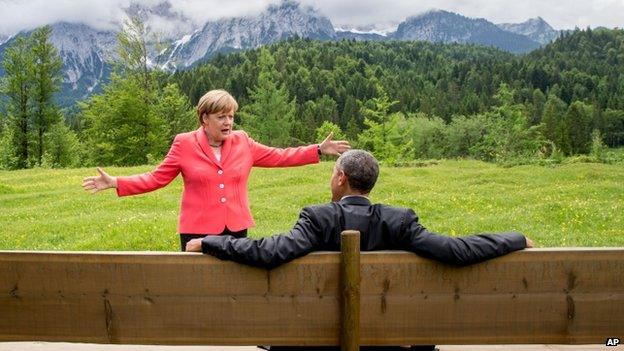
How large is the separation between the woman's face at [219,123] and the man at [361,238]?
1.58 m

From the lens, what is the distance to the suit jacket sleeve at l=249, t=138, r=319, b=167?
587 centimetres

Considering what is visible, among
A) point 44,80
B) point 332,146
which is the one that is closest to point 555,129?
point 44,80

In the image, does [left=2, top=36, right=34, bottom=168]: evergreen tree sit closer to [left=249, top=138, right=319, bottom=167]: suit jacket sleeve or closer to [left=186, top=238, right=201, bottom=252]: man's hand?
[left=249, top=138, right=319, bottom=167]: suit jacket sleeve

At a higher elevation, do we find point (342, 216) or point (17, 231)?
point (342, 216)

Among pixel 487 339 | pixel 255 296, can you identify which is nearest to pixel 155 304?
pixel 255 296

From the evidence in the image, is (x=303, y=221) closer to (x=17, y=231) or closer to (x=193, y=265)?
(x=193, y=265)

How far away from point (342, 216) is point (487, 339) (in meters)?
1.04

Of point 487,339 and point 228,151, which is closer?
point 487,339

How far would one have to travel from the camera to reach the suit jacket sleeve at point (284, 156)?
19.2ft

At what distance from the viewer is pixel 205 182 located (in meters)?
5.42

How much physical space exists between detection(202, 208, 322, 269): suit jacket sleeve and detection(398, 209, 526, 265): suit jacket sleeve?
2.01 ft

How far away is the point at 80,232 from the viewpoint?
16.3 meters

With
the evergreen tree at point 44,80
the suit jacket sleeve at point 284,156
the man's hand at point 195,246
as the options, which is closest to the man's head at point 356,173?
the man's hand at point 195,246

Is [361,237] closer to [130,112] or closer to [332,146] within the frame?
[332,146]
